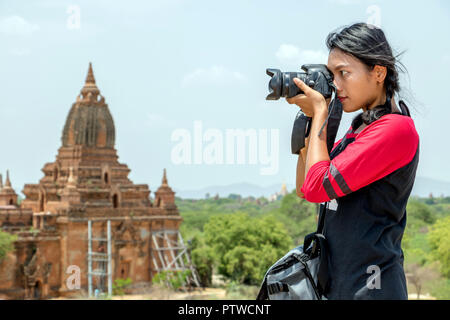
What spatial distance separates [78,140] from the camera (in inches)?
1115

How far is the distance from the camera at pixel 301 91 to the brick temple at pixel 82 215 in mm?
23237

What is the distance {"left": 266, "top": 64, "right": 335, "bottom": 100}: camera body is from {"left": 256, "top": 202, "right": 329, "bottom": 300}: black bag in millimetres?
585

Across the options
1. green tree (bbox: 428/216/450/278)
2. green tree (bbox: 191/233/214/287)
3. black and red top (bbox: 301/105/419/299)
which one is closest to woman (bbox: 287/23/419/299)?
black and red top (bbox: 301/105/419/299)

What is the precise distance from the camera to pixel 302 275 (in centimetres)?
241

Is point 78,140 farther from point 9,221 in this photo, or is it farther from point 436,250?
point 436,250

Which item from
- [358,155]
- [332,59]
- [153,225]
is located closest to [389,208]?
[358,155]

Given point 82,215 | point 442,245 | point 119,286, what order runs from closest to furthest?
1. point 82,215
2. point 442,245
3. point 119,286

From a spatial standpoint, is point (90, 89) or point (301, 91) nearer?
point (301, 91)

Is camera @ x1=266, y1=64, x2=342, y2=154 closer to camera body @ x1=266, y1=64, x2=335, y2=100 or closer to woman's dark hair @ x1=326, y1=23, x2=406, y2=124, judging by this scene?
camera body @ x1=266, y1=64, x2=335, y2=100

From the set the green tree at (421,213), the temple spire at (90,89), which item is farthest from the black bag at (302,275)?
the green tree at (421,213)

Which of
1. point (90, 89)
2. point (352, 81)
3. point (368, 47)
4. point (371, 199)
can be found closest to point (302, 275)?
point (371, 199)

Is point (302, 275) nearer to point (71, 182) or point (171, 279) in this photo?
point (71, 182)

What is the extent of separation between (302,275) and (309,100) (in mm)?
703
